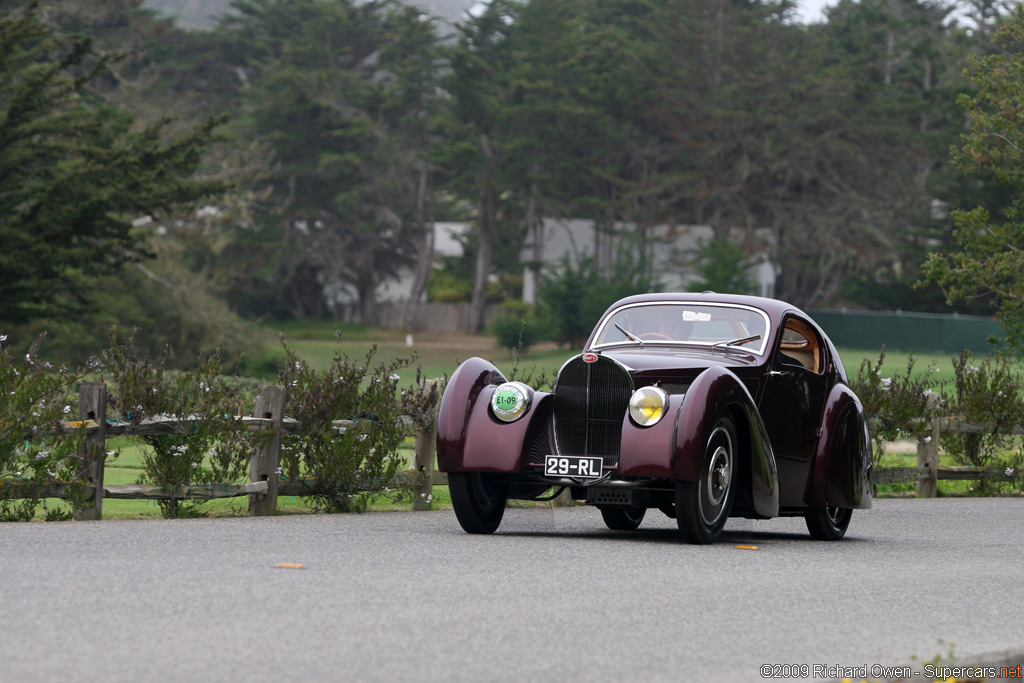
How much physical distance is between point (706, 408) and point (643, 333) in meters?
1.87

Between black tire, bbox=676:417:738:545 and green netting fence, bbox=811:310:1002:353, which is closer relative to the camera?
black tire, bbox=676:417:738:545

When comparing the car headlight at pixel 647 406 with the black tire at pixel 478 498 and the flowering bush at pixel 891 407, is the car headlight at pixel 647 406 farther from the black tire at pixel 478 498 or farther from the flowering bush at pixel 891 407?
the flowering bush at pixel 891 407

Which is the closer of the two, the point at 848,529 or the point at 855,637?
the point at 855,637

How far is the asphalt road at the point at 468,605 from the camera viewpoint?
230 inches

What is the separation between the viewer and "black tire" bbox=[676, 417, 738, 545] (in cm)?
1015

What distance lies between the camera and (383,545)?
32.3 feet

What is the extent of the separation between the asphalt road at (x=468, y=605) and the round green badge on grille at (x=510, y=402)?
0.92 metres

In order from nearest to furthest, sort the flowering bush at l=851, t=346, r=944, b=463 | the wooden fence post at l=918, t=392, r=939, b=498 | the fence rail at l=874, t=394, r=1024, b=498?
the flowering bush at l=851, t=346, r=944, b=463, the fence rail at l=874, t=394, r=1024, b=498, the wooden fence post at l=918, t=392, r=939, b=498

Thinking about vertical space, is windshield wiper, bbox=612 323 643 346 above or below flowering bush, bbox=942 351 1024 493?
above

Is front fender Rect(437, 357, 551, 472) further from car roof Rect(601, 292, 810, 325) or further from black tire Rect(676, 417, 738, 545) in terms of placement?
car roof Rect(601, 292, 810, 325)

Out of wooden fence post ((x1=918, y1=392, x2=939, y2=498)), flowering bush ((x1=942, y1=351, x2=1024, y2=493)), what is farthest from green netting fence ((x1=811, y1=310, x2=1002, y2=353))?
wooden fence post ((x1=918, y1=392, x2=939, y2=498))

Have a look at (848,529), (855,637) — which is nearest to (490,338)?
(848,529)

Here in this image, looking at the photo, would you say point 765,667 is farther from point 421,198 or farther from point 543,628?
point 421,198

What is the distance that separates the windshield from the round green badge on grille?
1.32 metres
